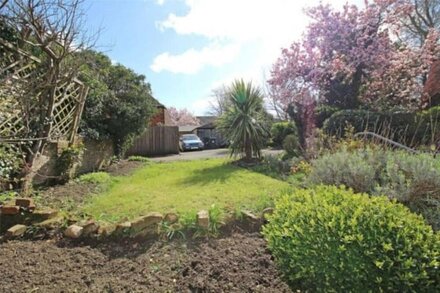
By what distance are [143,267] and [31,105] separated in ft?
11.1

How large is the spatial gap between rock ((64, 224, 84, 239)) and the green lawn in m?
0.61

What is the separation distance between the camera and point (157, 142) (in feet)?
58.9

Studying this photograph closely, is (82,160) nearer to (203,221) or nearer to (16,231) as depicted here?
(16,231)

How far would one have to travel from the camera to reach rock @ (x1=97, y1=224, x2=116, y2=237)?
308cm

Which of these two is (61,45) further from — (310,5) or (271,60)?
(310,5)

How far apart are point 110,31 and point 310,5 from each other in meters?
8.89

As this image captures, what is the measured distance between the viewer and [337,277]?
5.84 feet

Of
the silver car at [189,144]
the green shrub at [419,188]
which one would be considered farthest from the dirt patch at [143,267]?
the silver car at [189,144]

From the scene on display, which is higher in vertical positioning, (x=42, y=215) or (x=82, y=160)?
(x=82, y=160)

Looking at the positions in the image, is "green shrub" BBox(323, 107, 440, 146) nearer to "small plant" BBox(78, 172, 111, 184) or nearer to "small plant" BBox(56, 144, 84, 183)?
"small plant" BBox(78, 172, 111, 184)

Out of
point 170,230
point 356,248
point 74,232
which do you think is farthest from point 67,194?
point 356,248

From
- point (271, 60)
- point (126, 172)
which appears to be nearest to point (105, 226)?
point (126, 172)

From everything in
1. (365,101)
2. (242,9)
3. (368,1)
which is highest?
(368,1)

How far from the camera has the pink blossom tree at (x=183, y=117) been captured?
45094mm
